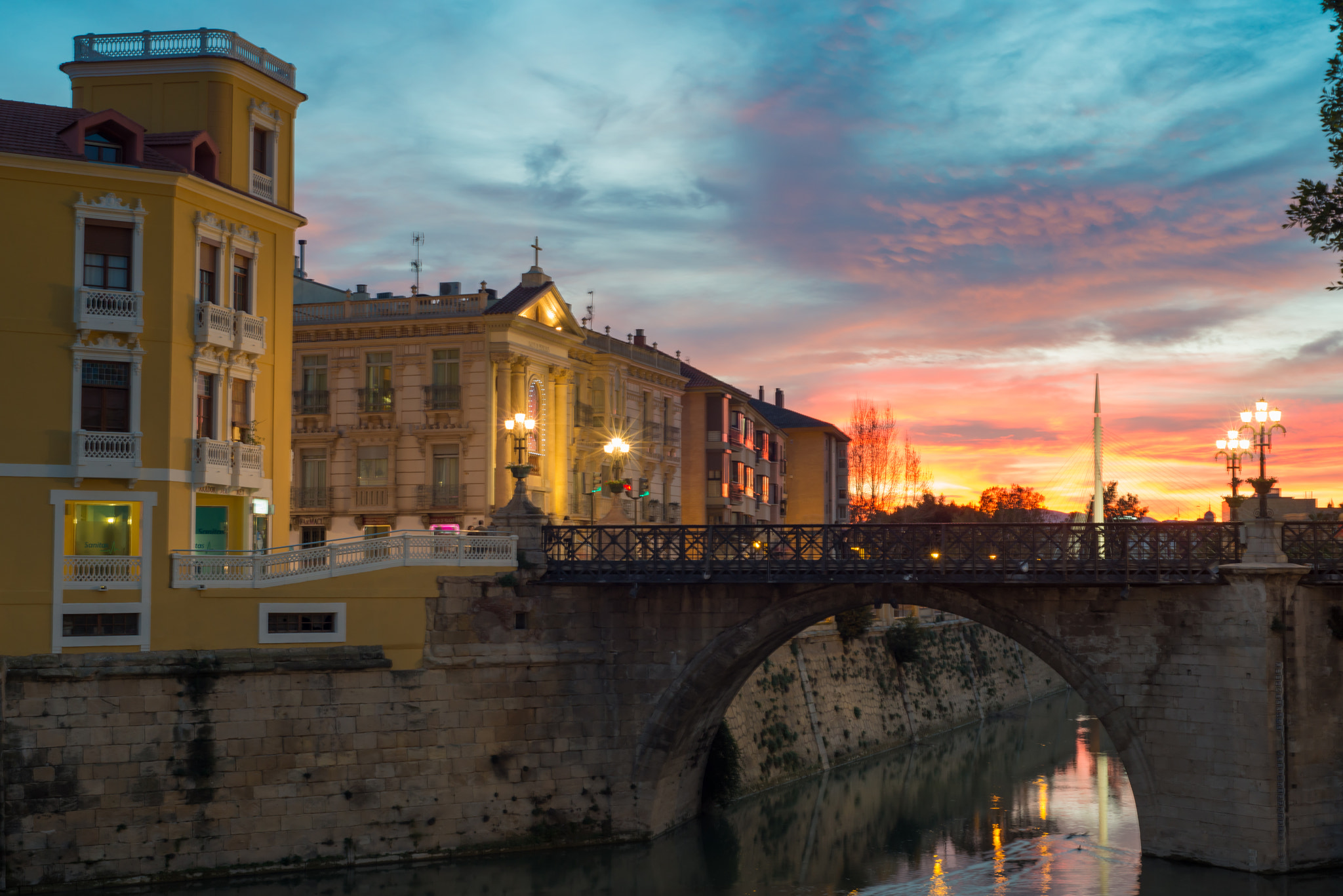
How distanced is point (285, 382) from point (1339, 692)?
26326 millimetres

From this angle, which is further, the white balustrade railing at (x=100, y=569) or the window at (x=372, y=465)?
the window at (x=372, y=465)

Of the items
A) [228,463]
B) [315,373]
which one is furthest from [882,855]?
[315,373]

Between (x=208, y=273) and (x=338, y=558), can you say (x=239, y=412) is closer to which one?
(x=208, y=273)

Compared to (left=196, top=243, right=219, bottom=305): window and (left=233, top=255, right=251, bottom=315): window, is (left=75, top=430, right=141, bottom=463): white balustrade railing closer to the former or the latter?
(left=196, top=243, right=219, bottom=305): window

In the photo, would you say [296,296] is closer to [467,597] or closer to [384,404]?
[384,404]

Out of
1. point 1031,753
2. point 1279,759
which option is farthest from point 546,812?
point 1031,753

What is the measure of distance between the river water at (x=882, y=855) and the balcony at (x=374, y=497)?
17.7 meters

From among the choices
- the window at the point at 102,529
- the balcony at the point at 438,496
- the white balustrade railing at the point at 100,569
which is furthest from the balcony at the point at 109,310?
the balcony at the point at 438,496

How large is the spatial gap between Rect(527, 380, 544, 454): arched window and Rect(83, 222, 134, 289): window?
20.7 m

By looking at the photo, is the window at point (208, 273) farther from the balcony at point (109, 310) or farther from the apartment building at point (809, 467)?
the apartment building at point (809, 467)

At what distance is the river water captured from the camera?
91.0ft

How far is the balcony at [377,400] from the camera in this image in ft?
157

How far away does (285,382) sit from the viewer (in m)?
34.1

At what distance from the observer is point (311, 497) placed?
4888cm
